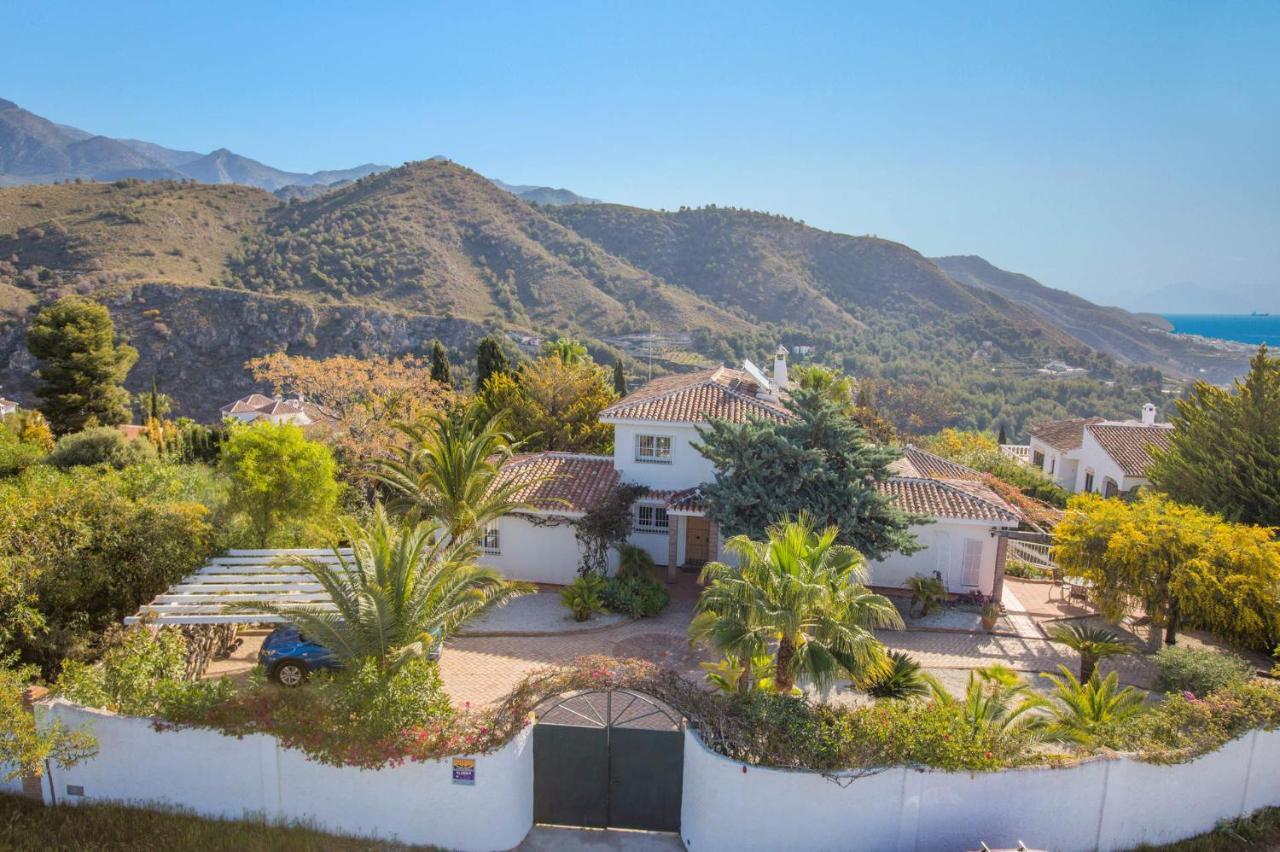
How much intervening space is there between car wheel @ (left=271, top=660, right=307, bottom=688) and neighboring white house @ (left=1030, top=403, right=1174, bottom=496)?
36350 mm

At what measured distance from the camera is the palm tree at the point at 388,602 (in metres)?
12.9

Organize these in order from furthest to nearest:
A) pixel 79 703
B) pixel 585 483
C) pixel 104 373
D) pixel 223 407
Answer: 1. pixel 223 407
2. pixel 104 373
3. pixel 585 483
4. pixel 79 703

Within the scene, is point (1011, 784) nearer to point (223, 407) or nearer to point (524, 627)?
point (524, 627)

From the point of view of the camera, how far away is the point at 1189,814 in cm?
1177

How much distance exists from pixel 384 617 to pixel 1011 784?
9883 millimetres

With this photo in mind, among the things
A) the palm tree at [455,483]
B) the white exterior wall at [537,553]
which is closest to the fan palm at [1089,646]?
the white exterior wall at [537,553]

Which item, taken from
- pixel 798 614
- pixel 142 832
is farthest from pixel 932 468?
pixel 142 832

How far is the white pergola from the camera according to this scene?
14.9 m

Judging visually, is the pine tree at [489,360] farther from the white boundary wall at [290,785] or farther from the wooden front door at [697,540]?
the white boundary wall at [290,785]

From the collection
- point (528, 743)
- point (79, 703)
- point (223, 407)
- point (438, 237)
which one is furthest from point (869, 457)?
point (438, 237)

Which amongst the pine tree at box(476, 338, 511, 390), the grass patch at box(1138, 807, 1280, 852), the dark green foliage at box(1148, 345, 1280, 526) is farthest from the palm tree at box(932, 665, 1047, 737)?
the pine tree at box(476, 338, 511, 390)

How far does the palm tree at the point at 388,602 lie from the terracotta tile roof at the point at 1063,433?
4228 cm

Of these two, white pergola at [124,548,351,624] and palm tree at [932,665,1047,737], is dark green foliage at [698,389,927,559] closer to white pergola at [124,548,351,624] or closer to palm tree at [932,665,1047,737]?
palm tree at [932,665,1047,737]

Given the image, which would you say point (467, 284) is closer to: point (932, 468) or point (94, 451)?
point (94, 451)
